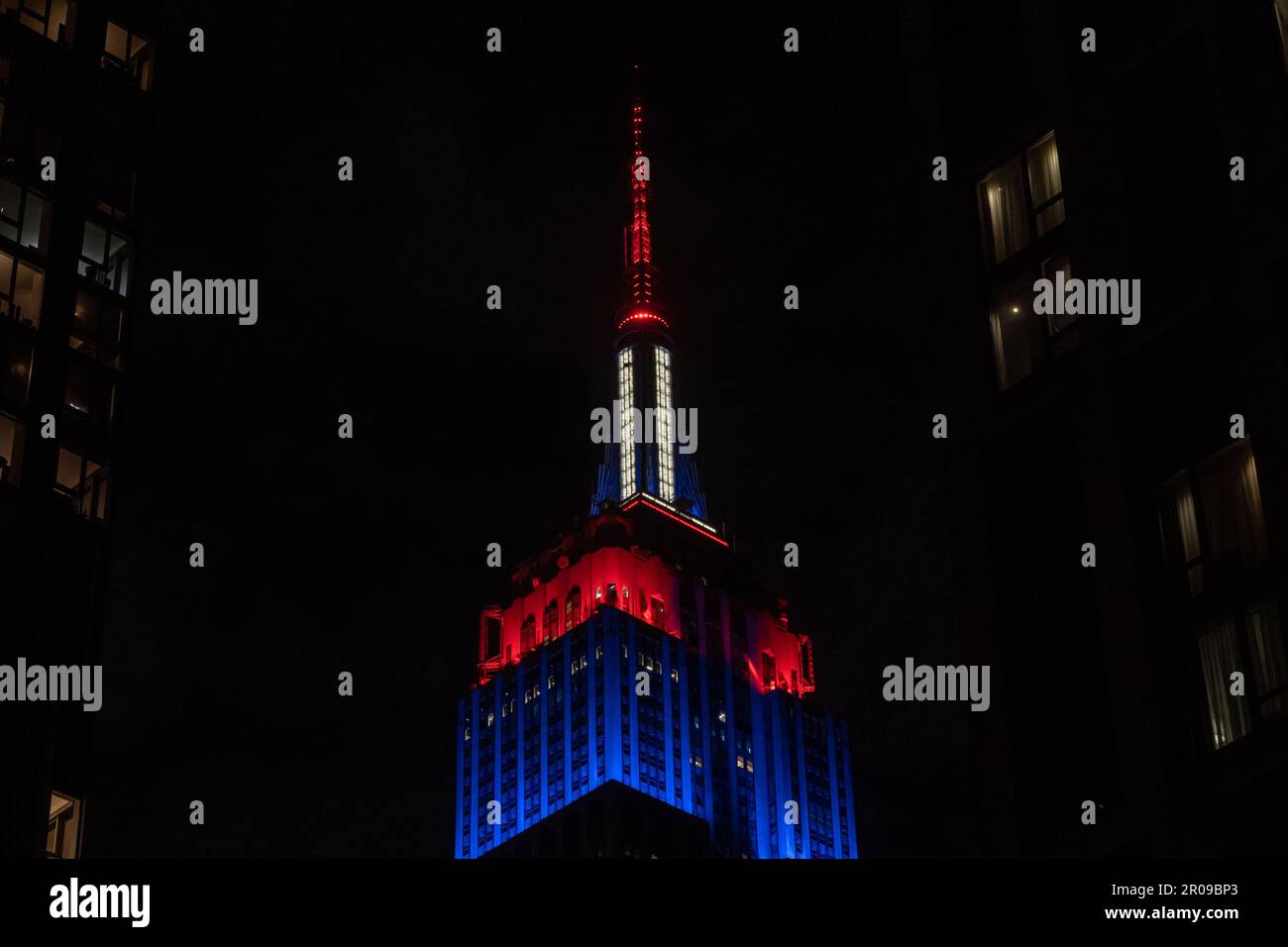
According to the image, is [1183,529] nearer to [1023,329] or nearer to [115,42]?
[1023,329]

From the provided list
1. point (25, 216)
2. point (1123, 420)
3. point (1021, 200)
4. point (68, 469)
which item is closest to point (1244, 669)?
point (1123, 420)

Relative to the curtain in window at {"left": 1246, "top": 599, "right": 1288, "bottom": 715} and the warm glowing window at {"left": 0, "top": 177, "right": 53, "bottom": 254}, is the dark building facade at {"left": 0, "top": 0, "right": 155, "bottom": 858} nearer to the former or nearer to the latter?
the warm glowing window at {"left": 0, "top": 177, "right": 53, "bottom": 254}

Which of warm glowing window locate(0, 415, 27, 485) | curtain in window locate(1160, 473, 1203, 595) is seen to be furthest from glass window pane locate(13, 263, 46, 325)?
curtain in window locate(1160, 473, 1203, 595)

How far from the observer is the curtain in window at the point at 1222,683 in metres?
48.7

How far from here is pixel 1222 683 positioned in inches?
1943

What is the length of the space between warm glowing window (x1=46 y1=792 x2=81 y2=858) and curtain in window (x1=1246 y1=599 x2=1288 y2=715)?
36.7 metres

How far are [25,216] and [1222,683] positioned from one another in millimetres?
43238

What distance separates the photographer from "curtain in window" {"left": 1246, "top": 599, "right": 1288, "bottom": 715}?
→ 48.0m

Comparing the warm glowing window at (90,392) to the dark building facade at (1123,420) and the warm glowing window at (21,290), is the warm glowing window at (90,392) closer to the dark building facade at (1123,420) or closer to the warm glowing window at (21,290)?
the warm glowing window at (21,290)

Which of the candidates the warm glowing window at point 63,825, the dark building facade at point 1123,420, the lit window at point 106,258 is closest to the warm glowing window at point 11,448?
the lit window at point 106,258

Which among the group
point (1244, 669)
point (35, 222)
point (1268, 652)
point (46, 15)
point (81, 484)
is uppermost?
point (46, 15)

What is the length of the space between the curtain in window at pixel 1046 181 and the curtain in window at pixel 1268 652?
1355 centimetres

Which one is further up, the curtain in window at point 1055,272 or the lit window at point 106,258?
the lit window at point 106,258
